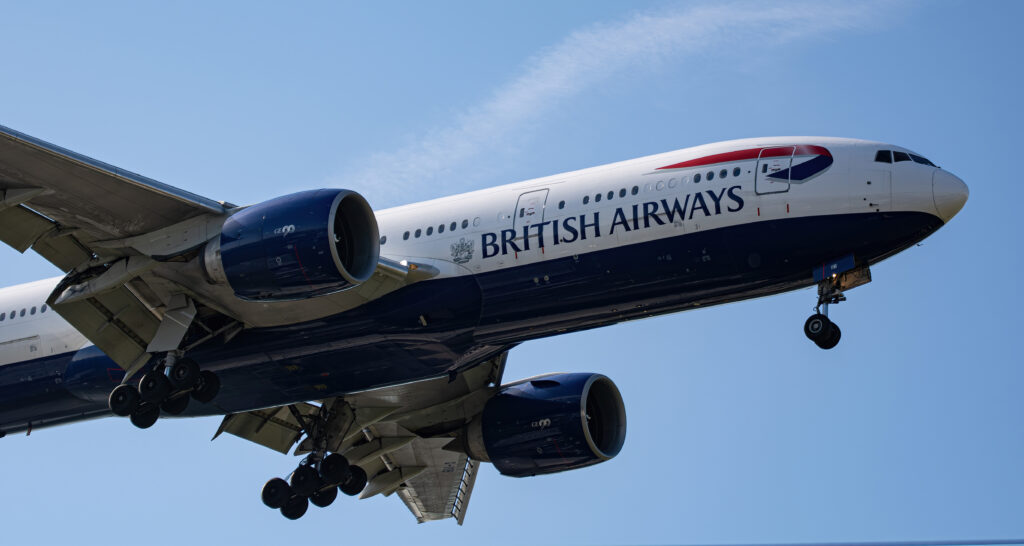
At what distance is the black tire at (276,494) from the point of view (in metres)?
27.8

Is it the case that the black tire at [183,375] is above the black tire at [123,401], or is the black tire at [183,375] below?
above

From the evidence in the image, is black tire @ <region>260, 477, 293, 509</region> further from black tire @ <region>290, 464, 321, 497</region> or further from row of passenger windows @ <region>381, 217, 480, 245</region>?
row of passenger windows @ <region>381, 217, 480, 245</region>

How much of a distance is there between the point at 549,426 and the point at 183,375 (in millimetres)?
7461

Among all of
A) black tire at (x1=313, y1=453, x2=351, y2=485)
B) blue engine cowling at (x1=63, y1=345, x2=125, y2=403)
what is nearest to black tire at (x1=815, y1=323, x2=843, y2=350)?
black tire at (x1=313, y1=453, x2=351, y2=485)

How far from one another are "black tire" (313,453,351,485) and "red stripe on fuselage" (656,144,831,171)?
32.5 ft

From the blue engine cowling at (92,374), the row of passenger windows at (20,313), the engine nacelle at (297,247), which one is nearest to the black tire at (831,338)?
the engine nacelle at (297,247)

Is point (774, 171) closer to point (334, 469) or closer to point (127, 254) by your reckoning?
point (127, 254)

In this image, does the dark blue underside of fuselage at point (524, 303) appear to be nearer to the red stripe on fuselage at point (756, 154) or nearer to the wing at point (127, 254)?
the wing at point (127, 254)

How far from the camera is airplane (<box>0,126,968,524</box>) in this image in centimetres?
2238

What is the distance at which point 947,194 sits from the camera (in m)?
22.0

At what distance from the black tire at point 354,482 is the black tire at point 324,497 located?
0.45m

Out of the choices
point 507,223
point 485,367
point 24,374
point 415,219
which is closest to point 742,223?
point 507,223

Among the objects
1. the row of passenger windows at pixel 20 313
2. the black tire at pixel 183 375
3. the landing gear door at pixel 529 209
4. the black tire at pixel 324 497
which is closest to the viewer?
the landing gear door at pixel 529 209

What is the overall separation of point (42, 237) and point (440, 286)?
684 centimetres
